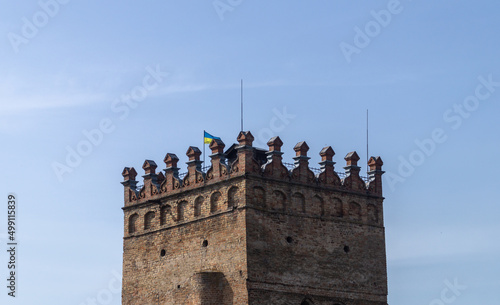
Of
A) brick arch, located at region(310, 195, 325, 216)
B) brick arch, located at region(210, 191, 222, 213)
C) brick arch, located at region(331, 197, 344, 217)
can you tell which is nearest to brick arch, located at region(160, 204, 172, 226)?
brick arch, located at region(210, 191, 222, 213)

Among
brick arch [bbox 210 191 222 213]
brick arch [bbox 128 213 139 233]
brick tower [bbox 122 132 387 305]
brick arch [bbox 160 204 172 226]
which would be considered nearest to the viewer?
brick tower [bbox 122 132 387 305]

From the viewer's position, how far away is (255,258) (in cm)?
5853

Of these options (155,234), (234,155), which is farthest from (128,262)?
(234,155)

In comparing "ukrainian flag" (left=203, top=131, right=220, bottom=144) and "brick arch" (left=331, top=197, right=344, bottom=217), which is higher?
"ukrainian flag" (left=203, top=131, right=220, bottom=144)

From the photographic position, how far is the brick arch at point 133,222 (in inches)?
2549

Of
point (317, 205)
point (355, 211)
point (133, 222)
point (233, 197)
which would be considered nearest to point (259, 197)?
point (233, 197)

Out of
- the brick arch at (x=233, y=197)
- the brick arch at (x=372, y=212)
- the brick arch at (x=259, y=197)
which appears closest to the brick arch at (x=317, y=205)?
the brick arch at (x=259, y=197)

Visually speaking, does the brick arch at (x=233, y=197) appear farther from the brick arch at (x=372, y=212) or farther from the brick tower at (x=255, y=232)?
the brick arch at (x=372, y=212)

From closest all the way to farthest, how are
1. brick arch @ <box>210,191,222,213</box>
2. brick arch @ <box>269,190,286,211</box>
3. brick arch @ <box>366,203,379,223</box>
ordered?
brick arch @ <box>269,190,286,211</box> < brick arch @ <box>210,191,222,213</box> < brick arch @ <box>366,203,379,223</box>

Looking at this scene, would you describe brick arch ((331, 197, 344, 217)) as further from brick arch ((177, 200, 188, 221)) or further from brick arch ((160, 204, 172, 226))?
brick arch ((160, 204, 172, 226))

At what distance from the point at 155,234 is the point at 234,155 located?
18.5ft

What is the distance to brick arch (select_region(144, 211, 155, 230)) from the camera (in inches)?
2517

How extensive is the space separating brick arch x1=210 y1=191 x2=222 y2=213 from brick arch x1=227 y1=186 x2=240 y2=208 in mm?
618

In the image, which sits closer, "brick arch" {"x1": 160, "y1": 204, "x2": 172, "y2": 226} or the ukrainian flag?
"brick arch" {"x1": 160, "y1": 204, "x2": 172, "y2": 226}
